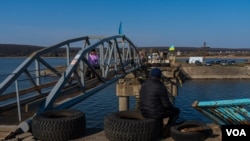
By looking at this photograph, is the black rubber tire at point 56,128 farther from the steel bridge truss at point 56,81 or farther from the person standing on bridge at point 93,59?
the person standing on bridge at point 93,59

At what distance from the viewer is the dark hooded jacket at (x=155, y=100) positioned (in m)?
8.52

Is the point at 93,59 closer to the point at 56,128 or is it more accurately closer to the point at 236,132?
the point at 56,128

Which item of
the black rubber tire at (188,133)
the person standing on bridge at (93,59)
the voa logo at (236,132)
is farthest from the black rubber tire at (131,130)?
the person standing on bridge at (93,59)

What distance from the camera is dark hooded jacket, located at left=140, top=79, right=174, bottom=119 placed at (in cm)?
852

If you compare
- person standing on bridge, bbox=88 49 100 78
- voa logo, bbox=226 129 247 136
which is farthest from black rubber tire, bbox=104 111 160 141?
person standing on bridge, bbox=88 49 100 78

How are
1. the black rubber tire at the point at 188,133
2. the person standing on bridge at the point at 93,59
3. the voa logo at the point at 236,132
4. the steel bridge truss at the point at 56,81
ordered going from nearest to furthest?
1. the voa logo at the point at 236,132
2. the black rubber tire at the point at 188,133
3. the steel bridge truss at the point at 56,81
4. the person standing on bridge at the point at 93,59

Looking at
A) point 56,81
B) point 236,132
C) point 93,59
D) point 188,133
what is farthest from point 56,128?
point 93,59

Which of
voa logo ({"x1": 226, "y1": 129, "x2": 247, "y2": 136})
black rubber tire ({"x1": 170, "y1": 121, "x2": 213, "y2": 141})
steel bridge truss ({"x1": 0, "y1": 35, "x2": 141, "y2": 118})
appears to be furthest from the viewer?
steel bridge truss ({"x1": 0, "y1": 35, "x2": 141, "y2": 118})

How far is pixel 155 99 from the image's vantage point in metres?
8.55

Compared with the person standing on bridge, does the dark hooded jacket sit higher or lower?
lower

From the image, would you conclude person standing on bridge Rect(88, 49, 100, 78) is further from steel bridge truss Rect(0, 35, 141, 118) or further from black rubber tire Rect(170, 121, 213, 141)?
black rubber tire Rect(170, 121, 213, 141)

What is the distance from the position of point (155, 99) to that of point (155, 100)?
1.1 inches

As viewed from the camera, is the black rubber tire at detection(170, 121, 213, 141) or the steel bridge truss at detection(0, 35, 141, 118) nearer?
the black rubber tire at detection(170, 121, 213, 141)

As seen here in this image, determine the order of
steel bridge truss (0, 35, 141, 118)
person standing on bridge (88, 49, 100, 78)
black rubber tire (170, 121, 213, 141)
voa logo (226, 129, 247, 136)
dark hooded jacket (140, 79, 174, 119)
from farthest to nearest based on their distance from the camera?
person standing on bridge (88, 49, 100, 78), steel bridge truss (0, 35, 141, 118), dark hooded jacket (140, 79, 174, 119), black rubber tire (170, 121, 213, 141), voa logo (226, 129, 247, 136)
